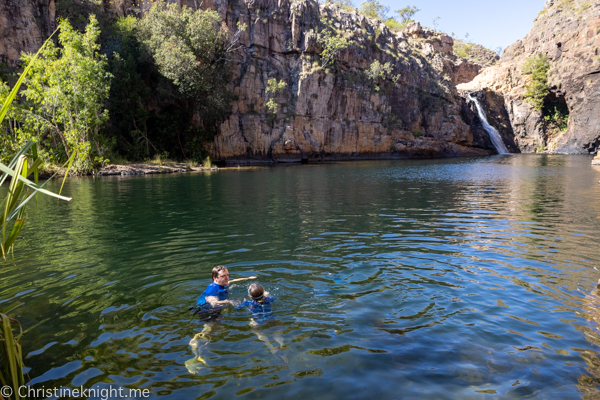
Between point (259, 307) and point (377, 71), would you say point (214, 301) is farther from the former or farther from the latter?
point (377, 71)

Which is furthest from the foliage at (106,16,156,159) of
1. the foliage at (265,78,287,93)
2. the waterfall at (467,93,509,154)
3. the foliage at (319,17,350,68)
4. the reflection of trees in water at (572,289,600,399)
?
the waterfall at (467,93,509,154)

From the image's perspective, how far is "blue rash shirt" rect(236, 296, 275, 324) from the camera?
6.37 metres

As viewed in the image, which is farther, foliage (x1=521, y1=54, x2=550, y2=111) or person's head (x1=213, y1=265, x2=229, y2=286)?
foliage (x1=521, y1=54, x2=550, y2=111)

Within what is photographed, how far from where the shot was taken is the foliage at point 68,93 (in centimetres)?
3039

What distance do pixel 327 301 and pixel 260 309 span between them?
4.37 ft

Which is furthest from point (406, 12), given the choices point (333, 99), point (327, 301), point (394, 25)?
point (327, 301)

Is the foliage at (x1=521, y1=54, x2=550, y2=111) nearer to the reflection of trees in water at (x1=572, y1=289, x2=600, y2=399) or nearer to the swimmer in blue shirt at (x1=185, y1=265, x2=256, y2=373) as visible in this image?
the reflection of trees in water at (x1=572, y1=289, x2=600, y2=399)

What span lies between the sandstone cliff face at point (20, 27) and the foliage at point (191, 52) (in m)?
9.84

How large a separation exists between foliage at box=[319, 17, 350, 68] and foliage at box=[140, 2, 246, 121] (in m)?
14.6

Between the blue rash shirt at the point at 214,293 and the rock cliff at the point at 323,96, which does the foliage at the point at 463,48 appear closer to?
the rock cliff at the point at 323,96

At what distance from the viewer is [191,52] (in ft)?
137

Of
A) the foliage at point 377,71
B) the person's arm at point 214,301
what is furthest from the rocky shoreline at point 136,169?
the foliage at point 377,71

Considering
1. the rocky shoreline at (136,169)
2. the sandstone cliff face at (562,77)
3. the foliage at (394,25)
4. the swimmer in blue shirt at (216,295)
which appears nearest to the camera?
the swimmer in blue shirt at (216,295)

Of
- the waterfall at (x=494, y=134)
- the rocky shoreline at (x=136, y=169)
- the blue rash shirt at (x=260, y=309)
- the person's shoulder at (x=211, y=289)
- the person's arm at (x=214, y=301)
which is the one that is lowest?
the blue rash shirt at (x=260, y=309)
